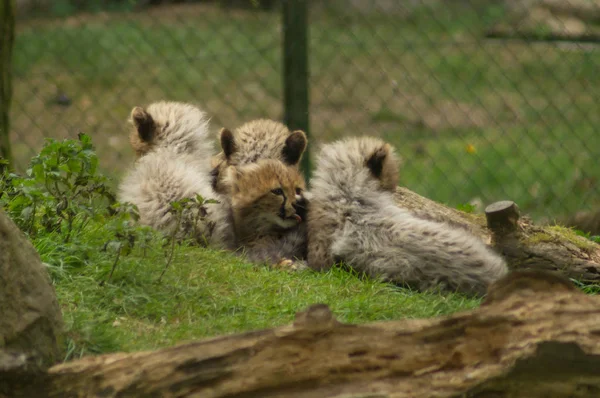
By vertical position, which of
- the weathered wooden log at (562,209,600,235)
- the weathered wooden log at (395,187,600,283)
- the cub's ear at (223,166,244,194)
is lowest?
the weathered wooden log at (562,209,600,235)

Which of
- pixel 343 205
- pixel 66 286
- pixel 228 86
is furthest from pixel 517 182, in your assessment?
pixel 66 286

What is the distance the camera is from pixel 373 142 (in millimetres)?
6043

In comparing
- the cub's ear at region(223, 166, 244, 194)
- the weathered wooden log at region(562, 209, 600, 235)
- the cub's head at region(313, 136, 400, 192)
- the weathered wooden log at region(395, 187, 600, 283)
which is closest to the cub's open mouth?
the cub's head at region(313, 136, 400, 192)

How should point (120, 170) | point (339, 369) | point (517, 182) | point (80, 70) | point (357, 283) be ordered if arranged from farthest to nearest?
1. point (80, 70)
2. point (517, 182)
3. point (120, 170)
4. point (357, 283)
5. point (339, 369)

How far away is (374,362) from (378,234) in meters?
1.92

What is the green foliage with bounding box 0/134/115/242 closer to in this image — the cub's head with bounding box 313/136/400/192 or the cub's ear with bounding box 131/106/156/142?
the cub's ear with bounding box 131/106/156/142

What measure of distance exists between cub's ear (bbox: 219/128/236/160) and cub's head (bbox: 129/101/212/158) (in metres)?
0.17

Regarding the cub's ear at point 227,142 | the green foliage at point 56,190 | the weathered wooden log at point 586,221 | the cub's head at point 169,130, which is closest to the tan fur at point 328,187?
the cub's ear at point 227,142

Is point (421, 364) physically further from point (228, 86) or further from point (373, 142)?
point (228, 86)

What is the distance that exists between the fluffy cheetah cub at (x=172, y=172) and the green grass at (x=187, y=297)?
27 cm

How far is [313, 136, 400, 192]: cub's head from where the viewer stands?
5.82 metres

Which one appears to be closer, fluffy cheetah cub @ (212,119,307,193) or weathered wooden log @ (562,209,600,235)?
fluffy cheetah cub @ (212,119,307,193)

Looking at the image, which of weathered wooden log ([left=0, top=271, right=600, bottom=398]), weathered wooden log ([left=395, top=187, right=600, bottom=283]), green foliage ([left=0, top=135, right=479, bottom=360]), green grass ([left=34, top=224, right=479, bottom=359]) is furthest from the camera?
weathered wooden log ([left=395, top=187, right=600, bottom=283])

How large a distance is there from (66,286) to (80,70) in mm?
7770
